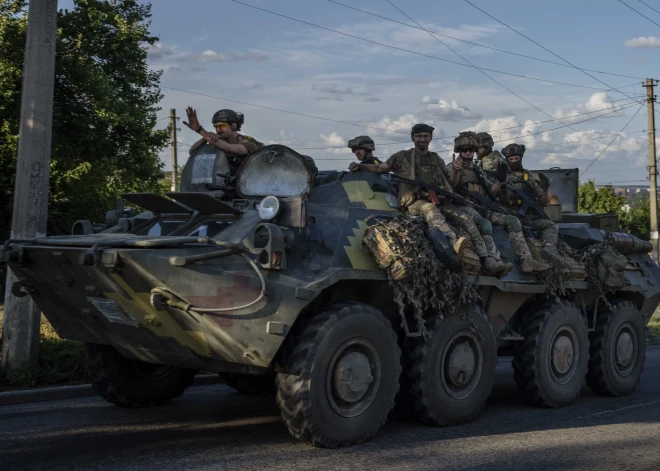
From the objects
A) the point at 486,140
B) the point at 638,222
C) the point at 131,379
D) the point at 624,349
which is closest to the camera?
the point at 131,379

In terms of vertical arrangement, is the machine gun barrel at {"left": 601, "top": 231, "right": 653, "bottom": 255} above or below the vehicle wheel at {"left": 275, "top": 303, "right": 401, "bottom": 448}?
above

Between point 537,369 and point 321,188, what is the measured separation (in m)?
3.04

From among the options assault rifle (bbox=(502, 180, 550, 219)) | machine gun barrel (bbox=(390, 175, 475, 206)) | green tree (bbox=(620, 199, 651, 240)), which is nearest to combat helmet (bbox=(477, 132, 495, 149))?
assault rifle (bbox=(502, 180, 550, 219))

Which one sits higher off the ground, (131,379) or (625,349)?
(625,349)

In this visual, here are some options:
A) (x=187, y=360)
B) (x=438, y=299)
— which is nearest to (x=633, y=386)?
(x=438, y=299)

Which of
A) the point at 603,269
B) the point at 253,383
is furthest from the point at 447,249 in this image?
the point at 603,269

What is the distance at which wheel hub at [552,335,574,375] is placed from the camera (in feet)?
33.5

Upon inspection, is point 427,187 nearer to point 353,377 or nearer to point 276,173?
point 276,173

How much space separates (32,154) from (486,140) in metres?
5.52

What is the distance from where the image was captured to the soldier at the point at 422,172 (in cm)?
930

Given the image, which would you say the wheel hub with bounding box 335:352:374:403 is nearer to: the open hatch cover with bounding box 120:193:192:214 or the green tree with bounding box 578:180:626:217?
the open hatch cover with bounding box 120:193:192:214

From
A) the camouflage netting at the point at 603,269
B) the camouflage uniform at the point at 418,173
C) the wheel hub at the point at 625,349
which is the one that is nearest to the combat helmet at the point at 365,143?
the camouflage uniform at the point at 418,173

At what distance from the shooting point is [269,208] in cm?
Result: 766

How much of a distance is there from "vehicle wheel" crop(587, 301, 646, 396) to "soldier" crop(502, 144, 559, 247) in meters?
1.26
